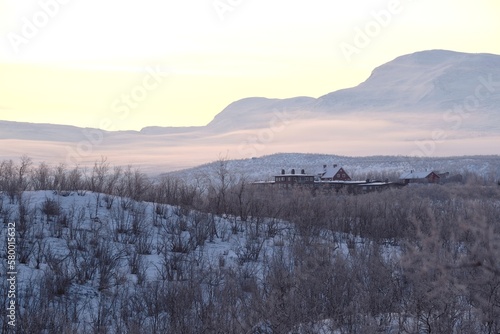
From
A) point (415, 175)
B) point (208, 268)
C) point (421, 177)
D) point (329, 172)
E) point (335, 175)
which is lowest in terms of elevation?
point (421, 177)

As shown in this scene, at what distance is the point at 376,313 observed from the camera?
17.9 m

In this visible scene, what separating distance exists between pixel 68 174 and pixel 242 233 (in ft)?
27.2

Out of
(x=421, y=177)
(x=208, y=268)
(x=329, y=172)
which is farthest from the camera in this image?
(x=421, y=177)

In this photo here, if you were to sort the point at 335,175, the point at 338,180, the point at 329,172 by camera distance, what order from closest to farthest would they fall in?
1. the point at 338,180
2. the point at 335,175
3. the point at 329,172

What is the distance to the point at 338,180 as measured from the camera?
98125 mm

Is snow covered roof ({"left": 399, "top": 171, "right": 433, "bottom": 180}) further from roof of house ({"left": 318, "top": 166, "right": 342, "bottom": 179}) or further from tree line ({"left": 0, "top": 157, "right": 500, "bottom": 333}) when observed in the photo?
tree line ({"left": 0, "top": 157, "right": 500, "bottom": 333})

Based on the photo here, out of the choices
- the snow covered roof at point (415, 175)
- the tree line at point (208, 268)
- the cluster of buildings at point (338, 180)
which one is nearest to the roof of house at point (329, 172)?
the cluster of buildings at point (338, 180)

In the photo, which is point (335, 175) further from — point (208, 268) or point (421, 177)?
point (208, 268)

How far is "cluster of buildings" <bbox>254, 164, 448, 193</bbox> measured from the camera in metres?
85.9

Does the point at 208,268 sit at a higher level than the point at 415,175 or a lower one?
higher

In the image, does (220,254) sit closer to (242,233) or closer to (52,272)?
(242,233)

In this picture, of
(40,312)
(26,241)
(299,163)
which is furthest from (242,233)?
(299,163)

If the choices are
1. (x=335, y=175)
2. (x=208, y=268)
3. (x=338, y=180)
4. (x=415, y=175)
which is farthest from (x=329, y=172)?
(x=208, y=268)

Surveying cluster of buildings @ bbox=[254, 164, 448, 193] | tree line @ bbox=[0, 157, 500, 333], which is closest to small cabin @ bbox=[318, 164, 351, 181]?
cluster of buildings @ bbox=[254, 164, 448, 193]
